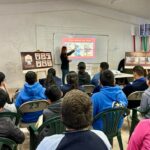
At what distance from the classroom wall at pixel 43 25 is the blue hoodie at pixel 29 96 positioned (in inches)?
197

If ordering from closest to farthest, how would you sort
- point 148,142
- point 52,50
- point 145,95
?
point 148,142 < point 145,95 < point 52,50

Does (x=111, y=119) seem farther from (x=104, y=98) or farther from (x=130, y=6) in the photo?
(x=130, y=6)

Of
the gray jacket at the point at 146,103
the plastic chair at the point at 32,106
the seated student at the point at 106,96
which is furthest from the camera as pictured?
the plastic chair at the point at 32,106

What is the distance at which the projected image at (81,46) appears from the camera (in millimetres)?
9094

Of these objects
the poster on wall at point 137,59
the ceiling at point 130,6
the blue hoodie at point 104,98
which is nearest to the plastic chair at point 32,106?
the blue hoodie at point 104,98

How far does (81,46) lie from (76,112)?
26.5 feet

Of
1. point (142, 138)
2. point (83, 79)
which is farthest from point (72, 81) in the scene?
point (142, 138)

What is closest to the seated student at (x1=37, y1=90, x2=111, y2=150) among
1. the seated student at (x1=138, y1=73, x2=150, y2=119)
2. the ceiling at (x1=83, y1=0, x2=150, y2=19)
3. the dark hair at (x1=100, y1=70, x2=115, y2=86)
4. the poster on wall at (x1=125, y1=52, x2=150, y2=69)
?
the dark hair at (x1=100, y1=70, x2=115, y2=86)

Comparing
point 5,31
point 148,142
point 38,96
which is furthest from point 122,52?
point 148,142

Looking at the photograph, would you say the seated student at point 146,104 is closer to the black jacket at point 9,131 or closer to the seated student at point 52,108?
the seated student at point 52,108

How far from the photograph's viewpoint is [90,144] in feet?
4.25

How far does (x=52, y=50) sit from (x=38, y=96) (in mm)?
5380

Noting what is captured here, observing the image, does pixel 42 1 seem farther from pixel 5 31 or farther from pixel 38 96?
pixel 38 96

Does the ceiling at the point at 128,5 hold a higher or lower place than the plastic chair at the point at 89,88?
higher
